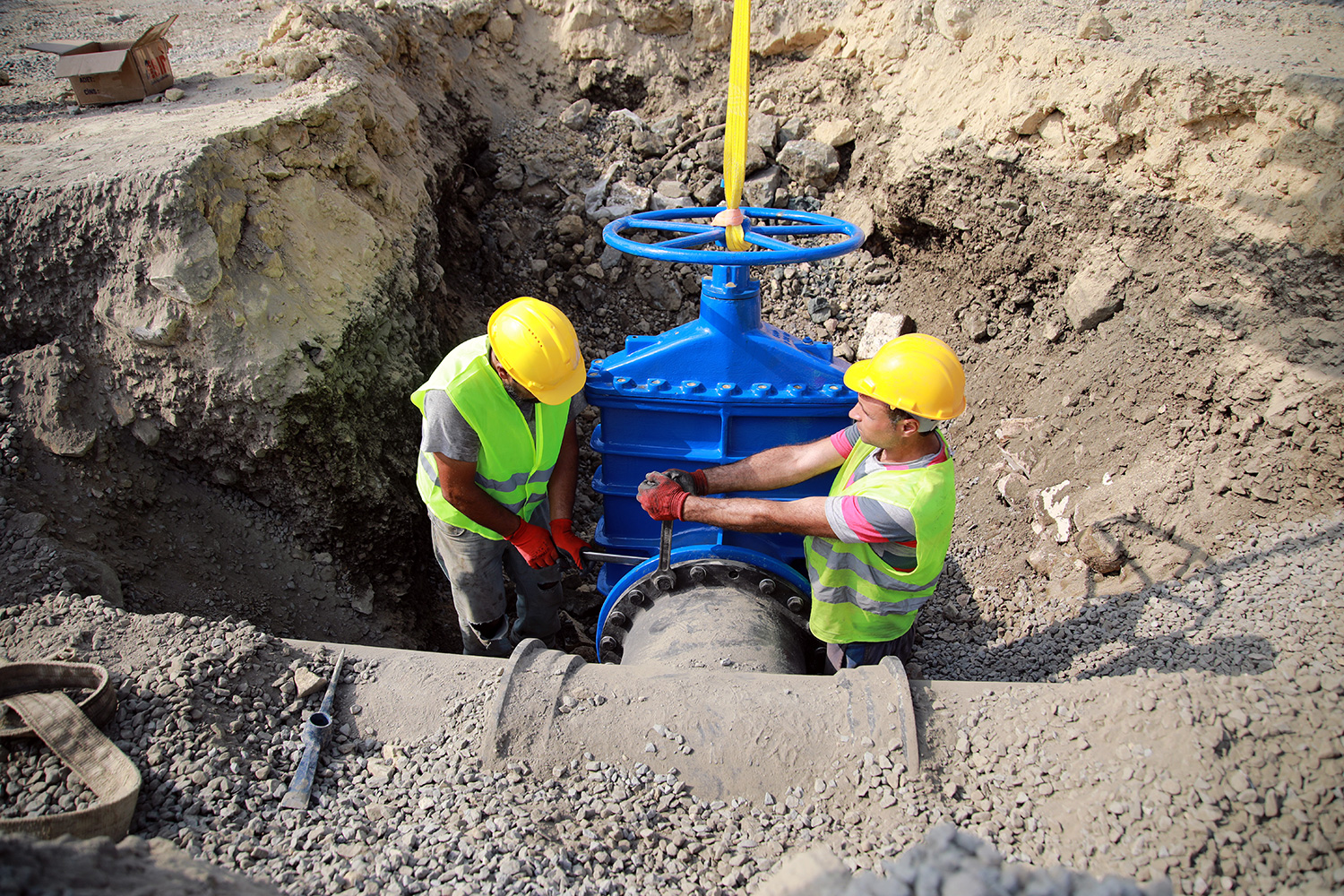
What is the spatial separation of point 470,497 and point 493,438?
0.80 ft

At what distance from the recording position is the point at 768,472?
2895 millimetres

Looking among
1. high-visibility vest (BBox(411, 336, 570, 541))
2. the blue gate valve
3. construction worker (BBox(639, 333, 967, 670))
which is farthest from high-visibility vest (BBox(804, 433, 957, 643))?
high-visibility vest (BBox(411, 336, 570, 541))

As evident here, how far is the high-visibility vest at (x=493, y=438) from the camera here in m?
2.71

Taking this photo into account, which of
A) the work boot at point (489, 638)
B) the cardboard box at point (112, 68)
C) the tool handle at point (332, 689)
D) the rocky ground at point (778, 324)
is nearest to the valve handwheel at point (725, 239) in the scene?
the rocky ground at point (778, 324)

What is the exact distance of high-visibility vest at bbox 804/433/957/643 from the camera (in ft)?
8.05

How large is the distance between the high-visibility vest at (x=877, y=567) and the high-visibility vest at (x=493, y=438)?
1.11 metres

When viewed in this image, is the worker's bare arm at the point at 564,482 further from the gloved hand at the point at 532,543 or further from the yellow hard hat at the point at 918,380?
the yellow hard hat at the point at 918,380

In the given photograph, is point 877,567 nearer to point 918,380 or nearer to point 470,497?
point 918,380

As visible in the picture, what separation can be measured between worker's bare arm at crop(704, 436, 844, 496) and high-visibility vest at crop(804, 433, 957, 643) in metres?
0.13

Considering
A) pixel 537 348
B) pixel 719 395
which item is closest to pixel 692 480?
pixel 719 395

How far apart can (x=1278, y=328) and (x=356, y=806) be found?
392 cm

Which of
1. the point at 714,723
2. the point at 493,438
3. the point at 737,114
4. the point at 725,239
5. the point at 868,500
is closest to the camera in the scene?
the point at 714,723

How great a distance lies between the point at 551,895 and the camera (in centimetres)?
Result: 180

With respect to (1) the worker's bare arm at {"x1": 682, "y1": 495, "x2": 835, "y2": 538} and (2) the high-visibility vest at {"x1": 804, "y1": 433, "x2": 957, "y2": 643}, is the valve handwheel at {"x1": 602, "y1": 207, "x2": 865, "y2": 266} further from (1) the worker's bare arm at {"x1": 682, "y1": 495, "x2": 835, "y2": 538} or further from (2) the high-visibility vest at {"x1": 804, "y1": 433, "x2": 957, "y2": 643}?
(1) the worker's bare arm at {"x1": 682, "y1": 495, "x2": 835, "y2": 538}
